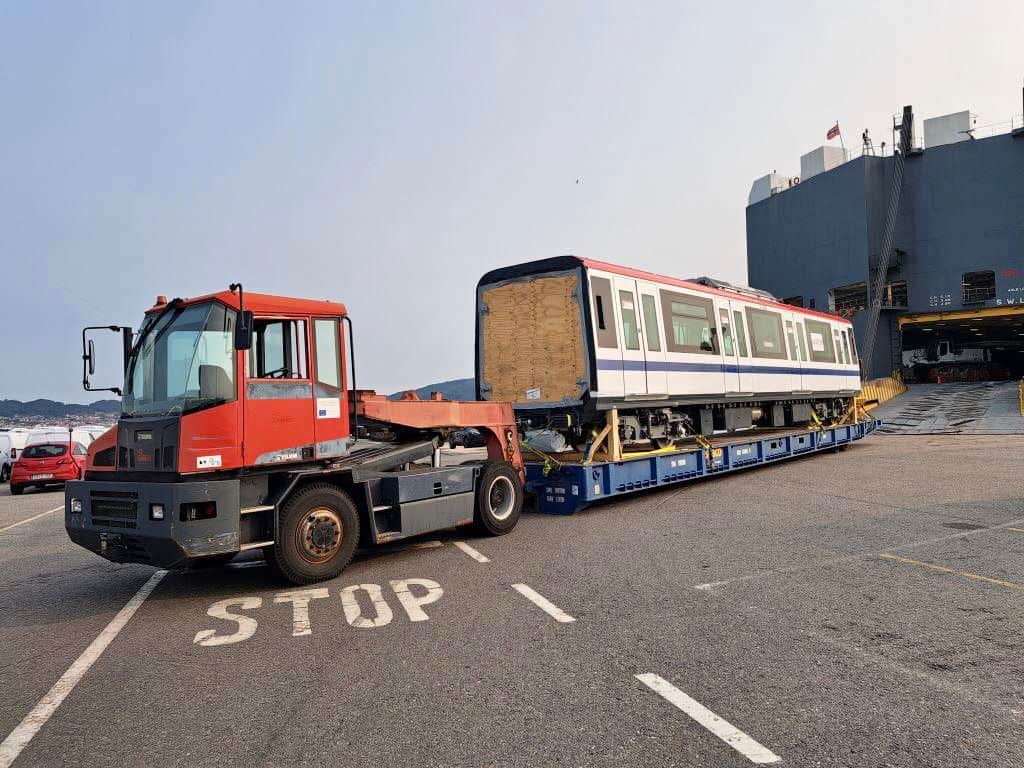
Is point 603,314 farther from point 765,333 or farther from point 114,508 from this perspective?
point 114,508

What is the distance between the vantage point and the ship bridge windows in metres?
42.3

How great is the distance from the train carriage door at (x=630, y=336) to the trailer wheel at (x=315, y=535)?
5771mm

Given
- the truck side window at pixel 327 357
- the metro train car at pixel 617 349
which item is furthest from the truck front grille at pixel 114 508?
the metro train car at pixel 617 349

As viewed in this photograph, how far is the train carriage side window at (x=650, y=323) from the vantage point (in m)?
12.0

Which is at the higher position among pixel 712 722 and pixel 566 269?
pixel 566 269

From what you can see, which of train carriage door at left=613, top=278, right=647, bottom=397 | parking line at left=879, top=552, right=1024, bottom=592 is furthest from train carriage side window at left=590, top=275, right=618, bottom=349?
parking line at left=879, top=552, right=1024, bottom=592

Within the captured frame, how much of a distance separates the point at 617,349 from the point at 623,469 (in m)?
2.01

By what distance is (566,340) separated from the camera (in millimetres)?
11062

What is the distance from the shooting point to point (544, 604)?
597cm

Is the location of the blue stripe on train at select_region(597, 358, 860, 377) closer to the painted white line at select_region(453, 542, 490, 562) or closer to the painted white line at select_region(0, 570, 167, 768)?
the painted white line at select_region(453, 542, 490, 562)

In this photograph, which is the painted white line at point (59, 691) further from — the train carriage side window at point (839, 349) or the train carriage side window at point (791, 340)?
the train carriage side window at point (839, 349)

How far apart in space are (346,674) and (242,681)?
0.67 metres

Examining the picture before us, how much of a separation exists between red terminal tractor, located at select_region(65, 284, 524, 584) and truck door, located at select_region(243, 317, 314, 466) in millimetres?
11

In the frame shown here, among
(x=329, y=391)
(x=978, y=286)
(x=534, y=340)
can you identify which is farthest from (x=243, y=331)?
(x=978, y=286)
